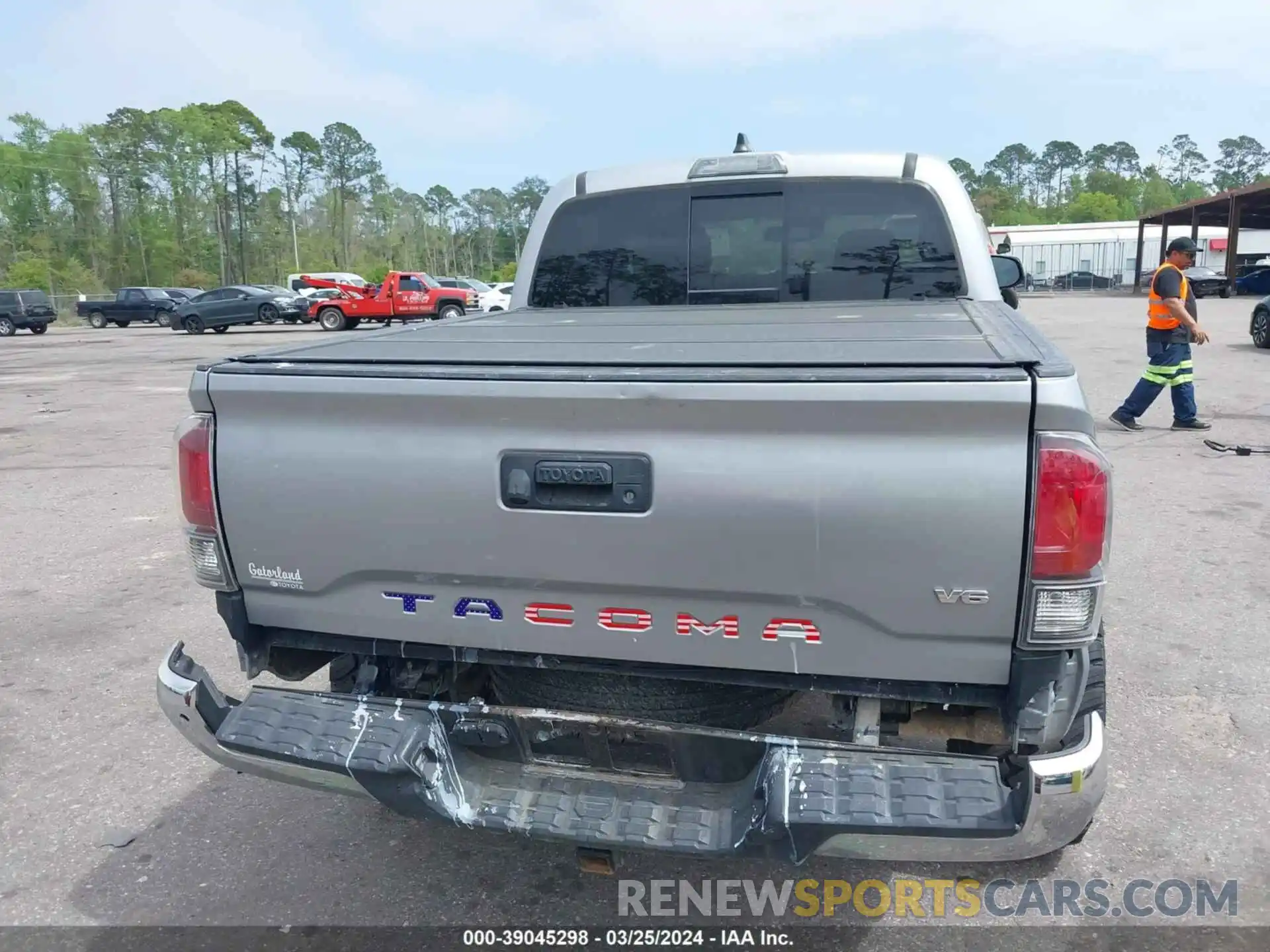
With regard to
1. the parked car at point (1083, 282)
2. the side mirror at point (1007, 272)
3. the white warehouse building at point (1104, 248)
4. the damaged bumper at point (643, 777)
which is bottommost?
the damaged bumper at point (643, 777)

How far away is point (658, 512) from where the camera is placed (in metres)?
2.21

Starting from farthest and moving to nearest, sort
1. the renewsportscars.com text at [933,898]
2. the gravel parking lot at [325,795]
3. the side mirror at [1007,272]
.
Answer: the side mirror at [1007,272]
the gravel parking lot at [325,795]
the renewsportscars.com text at [933,898]

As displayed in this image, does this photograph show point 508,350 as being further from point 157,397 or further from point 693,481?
point 157,397

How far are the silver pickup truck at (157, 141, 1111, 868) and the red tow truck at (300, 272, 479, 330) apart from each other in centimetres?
2778

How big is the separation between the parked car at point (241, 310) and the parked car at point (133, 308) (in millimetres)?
10292

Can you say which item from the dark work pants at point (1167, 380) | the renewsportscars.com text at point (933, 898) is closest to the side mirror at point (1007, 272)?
the renewsportscars.com text at point (933, 898)

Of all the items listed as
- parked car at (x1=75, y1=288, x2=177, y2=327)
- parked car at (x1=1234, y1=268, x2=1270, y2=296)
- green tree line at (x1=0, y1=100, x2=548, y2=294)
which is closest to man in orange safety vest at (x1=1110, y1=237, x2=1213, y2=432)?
parked car at (x1=1234, y1=268, x2=1270, y2=296)

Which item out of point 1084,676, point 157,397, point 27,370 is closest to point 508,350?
point 1084,676

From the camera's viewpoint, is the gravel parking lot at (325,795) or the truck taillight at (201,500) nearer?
the truck taillight at (201,500)

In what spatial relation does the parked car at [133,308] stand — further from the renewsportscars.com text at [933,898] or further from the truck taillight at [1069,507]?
the truck taillight at [1069,507]

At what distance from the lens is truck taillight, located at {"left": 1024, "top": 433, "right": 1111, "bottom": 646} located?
2.00m

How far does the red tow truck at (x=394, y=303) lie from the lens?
2998 centimetres

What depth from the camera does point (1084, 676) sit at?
7.50 feet

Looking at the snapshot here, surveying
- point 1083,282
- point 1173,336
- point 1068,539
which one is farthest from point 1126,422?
point 1083,282
